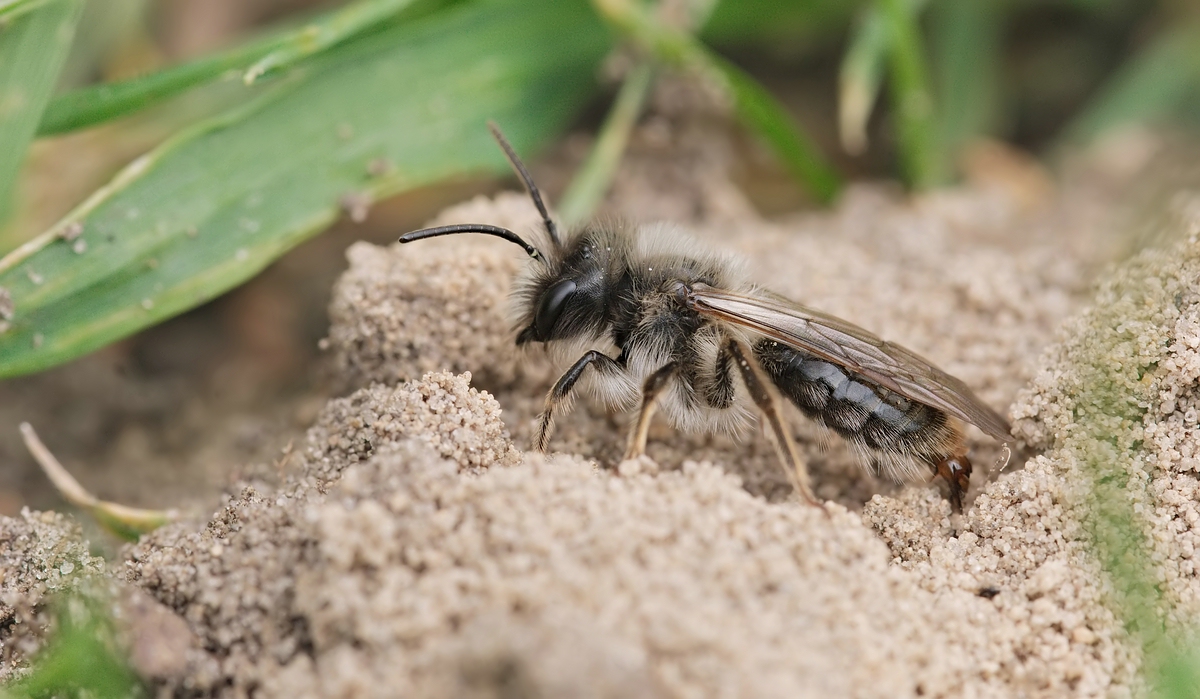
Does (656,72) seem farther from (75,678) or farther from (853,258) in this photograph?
(75,678)

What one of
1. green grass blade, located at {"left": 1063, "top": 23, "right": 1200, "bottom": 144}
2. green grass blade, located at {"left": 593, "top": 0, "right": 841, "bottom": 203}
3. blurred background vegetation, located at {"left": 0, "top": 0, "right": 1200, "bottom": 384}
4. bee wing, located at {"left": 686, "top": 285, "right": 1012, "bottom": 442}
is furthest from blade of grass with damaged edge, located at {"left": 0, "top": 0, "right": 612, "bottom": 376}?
green grass blade, located at {"left": 1063, "top": 23, "right": 1200, "bottom": 144}

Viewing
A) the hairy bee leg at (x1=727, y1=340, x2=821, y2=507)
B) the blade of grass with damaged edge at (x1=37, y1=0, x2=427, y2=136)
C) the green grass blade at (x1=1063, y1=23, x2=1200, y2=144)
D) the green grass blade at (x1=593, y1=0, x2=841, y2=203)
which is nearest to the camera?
the hairy bee leg at (x1=727, y1=340, x2=821, y2=507)

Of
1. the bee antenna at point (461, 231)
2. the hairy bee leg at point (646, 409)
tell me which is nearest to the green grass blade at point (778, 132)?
the bee antenna at point (461, 231)

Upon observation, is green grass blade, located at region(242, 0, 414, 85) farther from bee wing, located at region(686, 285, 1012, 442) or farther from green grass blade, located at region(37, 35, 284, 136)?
bee wing, located at region(686, 285, 1012, 442)

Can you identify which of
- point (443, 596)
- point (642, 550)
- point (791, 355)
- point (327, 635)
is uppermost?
point (791, 355)

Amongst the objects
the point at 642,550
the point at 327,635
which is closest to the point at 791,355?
the point at 642,550

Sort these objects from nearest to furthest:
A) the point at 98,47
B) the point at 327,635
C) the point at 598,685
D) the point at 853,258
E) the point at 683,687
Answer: the point at 598,685, the point at 683,687, the point at 327,635, the point at 853,258, the point at 98,47

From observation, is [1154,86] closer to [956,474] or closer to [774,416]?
[956,474]
